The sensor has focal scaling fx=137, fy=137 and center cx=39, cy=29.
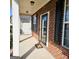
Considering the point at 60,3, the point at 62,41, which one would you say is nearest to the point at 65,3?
the point at 60,3

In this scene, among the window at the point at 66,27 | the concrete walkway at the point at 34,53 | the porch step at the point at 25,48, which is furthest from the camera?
the porch step at the point at 25,48

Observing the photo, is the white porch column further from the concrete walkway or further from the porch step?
the porch step

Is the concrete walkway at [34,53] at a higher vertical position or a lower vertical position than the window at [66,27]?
lower

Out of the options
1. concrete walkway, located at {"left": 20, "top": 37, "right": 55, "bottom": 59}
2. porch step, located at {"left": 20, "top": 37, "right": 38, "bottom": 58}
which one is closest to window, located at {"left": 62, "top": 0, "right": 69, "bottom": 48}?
concrete walkway, located at {"left": 20, "top": 37, "right": 55, "bottom": 59}

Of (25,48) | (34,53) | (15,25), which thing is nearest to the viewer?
(15,25)

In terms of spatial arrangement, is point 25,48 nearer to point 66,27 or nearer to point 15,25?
point 15,25

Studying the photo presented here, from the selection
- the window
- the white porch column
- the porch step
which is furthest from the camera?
the porch step

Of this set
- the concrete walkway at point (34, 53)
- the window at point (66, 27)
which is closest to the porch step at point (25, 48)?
the concrete walkway at point (34, 53)

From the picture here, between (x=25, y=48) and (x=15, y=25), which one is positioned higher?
(x=15, y=25)

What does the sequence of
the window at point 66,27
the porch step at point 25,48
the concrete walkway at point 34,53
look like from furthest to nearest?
the porch step at point 25,48 → the concrete walkway at point 34,53 → the window at point 66,27

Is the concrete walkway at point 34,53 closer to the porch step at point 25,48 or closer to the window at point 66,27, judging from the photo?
the porch step at point 25,48

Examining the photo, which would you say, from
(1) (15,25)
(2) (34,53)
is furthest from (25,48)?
(1) (15,25)
